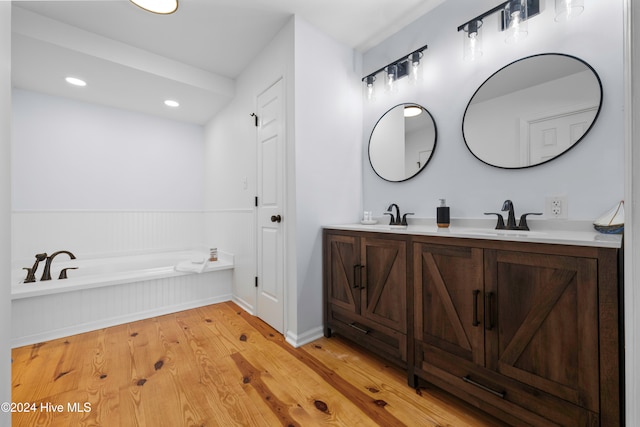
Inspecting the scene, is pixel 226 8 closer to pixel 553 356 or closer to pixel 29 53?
pixel 29 53

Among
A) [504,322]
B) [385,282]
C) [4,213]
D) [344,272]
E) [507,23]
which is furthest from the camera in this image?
[344,272]

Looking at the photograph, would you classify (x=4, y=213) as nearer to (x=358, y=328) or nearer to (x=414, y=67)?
(x=358, y=328)

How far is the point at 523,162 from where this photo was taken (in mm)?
1492

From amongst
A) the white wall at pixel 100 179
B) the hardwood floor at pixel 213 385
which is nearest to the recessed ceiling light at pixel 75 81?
the white wall at pixel 100 179

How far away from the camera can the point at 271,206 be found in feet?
7.45

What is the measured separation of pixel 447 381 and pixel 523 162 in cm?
126

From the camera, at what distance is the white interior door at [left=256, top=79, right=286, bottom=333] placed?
84.0 inches

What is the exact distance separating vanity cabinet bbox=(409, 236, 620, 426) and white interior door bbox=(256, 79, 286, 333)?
3.73 feet

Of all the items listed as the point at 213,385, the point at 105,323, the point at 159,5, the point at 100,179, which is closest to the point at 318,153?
the point at 159,5

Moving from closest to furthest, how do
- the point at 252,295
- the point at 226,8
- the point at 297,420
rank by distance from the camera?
the point at 297,420, the point at 226,8, the point at 252,295

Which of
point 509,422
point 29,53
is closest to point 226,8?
point 29,53

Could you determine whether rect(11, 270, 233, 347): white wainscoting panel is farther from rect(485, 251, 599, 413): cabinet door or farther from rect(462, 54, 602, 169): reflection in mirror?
rect(462, 54, 602, 169): reflection in mirror

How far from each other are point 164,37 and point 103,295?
2299 mm

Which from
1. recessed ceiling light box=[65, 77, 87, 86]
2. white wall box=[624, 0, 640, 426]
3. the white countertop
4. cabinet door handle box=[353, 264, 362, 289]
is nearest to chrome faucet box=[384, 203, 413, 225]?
the white countertop
